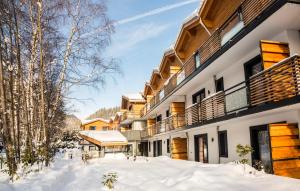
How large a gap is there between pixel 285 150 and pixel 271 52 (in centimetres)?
365

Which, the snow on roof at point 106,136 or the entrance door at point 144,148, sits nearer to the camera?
the snow on roof at point 106,136

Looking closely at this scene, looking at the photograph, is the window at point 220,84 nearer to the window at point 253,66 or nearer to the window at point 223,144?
the window at point 223,144

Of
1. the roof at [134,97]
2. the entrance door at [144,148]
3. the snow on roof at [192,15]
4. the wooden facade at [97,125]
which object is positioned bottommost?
the entrance door at [144,148]

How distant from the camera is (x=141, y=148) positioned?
136 feet

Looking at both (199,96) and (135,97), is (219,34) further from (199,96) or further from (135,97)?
(135,97)

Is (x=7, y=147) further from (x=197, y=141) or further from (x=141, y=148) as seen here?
(x=141, y=148)

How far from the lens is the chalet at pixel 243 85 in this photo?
31.4ft

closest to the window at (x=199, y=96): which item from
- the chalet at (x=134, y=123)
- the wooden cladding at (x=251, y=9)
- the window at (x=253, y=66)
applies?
the window at (x=253, y=66)

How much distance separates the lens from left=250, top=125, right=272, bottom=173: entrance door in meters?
11.4

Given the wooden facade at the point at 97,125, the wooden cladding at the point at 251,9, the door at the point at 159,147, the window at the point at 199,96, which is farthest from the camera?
the wooden facade at the point at 97,125

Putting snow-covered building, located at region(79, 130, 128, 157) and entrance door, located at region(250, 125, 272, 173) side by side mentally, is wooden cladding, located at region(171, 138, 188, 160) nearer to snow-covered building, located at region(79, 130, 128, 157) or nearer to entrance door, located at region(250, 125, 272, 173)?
entrance door, located at region(250, 125, 272, 173)

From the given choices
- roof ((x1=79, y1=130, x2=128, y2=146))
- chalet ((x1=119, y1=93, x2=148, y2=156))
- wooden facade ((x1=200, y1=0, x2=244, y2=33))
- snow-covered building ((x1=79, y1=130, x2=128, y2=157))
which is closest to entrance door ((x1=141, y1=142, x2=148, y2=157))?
chalet ((x1=119, y1=93, x2=148, y2=156))

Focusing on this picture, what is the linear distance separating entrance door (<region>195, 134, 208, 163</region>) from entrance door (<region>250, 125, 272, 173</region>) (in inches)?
228

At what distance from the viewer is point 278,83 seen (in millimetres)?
9938
